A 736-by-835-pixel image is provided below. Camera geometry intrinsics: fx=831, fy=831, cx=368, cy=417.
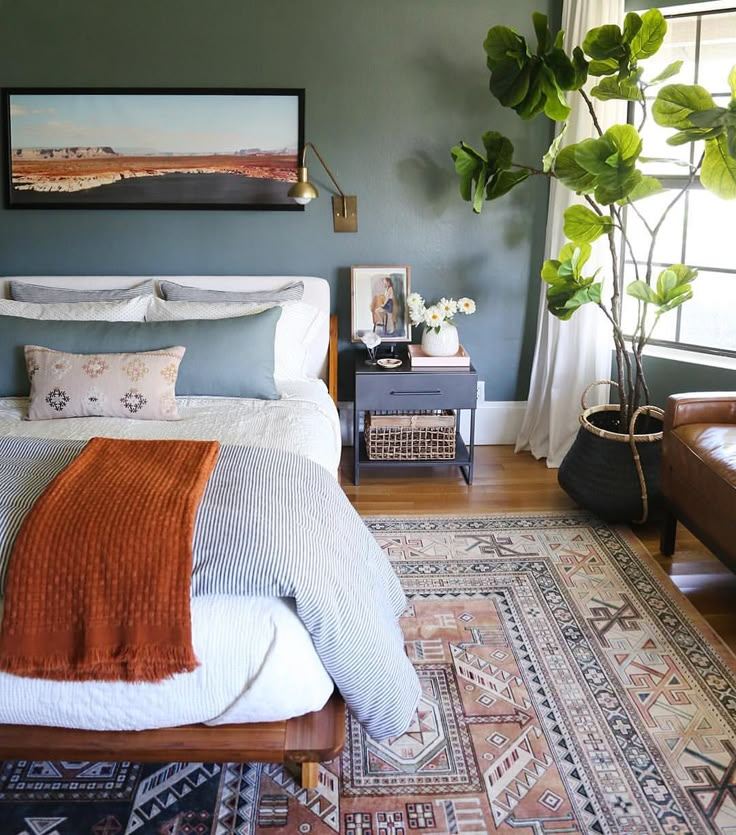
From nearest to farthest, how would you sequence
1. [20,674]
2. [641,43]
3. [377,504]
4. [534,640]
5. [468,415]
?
1. [20,674]
2. [534,640]
3. [641,43]
4. [377,504]
5. [468,415]

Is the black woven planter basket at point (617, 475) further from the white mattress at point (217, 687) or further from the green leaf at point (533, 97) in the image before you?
the white mattress at point (217, 687)

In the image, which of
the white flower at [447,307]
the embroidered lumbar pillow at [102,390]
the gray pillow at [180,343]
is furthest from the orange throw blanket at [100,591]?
the white flower at [447,307]

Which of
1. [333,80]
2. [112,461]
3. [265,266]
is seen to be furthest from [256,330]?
[333,80]

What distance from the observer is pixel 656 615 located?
2.74 m

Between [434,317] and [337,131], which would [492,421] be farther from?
[337,131]

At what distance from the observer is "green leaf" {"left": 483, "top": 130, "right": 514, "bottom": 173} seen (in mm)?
3539

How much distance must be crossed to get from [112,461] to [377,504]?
1568 millimetres

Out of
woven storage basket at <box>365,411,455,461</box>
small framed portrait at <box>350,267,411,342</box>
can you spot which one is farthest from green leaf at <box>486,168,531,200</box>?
woven storage basket at <box>365,411,455,461</box>

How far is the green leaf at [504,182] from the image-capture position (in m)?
3.53

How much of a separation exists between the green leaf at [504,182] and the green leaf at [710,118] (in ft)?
2.83

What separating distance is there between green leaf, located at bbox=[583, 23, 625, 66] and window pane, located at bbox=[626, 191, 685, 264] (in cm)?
84

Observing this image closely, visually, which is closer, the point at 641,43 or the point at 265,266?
the point at 641,43

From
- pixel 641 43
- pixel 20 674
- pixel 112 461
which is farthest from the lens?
pixel 641 43

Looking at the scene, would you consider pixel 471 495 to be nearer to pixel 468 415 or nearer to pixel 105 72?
pixel 468 415
